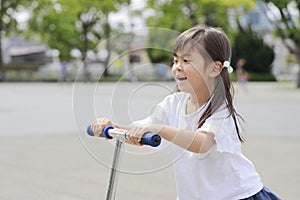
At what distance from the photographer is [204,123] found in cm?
205

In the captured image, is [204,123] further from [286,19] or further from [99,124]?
[286,19]

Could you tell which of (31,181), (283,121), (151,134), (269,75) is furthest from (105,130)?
(269,75)

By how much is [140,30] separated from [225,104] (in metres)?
0.49

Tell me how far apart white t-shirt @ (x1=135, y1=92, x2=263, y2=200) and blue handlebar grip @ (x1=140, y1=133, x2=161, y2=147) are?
16.3 inches

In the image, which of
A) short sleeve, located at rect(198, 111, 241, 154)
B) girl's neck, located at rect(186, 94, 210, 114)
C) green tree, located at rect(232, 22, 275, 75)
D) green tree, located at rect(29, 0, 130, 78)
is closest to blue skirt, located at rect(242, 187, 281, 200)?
short sleeve, located at rect(198, 111, 241, 154)

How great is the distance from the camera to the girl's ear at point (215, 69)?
2068 millimetres

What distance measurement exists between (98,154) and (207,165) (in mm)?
502

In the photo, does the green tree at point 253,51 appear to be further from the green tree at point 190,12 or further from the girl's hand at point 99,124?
the girl's hand at point 99,124

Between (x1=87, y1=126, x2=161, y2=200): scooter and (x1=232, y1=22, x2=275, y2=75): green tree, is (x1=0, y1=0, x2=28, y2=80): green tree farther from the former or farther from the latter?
(x1=87, y1=126, x2=161, y2=200): scooter

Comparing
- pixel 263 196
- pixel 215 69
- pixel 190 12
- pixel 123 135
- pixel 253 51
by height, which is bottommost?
pixel 253 51

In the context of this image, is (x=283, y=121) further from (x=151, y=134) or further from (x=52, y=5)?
(x=52, y=5)

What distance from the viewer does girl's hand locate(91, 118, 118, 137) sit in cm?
188

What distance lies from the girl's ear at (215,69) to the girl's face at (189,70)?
0.12 feet

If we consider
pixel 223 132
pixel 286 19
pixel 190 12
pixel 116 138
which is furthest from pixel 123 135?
pixel 190 12
